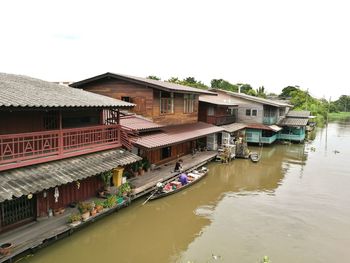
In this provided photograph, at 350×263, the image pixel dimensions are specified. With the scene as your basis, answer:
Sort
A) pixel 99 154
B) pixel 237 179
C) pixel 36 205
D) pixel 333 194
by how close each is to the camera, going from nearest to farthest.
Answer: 1. pixel 36 205
2. pixel 99 154
3. pixel 333 194
4. pixel 237 179

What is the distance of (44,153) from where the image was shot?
39.7ft

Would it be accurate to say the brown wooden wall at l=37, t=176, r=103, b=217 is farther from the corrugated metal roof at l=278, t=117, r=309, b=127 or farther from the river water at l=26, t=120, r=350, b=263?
the corrugated metal roof at l=278, t=117, r=309, b=127

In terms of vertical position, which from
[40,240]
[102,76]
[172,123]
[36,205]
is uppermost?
[102,76]

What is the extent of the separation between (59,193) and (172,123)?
13.8m

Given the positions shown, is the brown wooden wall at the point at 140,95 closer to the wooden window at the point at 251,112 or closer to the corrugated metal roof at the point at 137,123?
the corrugated metal roof at the point at 137,123

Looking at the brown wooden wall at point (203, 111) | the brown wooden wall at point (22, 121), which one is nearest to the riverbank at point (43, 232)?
the brown wooden wall at point (22, 121)

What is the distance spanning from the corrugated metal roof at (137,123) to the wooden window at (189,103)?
6.51 m

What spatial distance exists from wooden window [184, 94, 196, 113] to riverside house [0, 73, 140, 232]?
12.3 metres

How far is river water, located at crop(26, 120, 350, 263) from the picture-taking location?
11.5 metres

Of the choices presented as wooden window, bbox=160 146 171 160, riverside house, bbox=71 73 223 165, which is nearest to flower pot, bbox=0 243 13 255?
riverside house, bbox=71 73 223 165

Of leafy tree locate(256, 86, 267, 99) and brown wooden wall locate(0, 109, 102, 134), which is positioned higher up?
leafy tree locate(256, 86, 267, 99)

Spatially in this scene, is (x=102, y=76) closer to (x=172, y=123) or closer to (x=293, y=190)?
(x=172, y=123)

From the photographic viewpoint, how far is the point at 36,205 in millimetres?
12062

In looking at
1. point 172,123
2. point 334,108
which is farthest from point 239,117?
point 334,108
